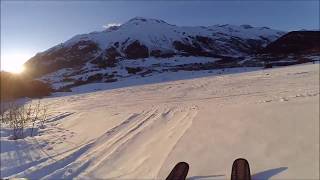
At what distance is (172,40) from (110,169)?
127 metres

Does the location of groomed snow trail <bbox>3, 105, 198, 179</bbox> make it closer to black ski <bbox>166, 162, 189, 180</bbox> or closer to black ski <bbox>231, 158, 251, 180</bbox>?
black ski <bbox>166, 162, 189, 180</bbox>

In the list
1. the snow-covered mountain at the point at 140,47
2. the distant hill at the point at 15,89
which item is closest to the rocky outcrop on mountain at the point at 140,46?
the snow-covered mountain at the point at 140,47

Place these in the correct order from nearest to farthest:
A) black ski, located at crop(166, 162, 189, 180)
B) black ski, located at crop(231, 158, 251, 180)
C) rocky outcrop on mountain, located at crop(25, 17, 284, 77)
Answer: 1. black ski, located at crop(231, 158, 251, 180)
2. black ski, located at crop(166, 162, 189, 180)
3. rocky outcrop on mountain, located at crop(25, 17, 284, 77)

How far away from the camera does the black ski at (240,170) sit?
4.65m

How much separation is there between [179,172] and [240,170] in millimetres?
823

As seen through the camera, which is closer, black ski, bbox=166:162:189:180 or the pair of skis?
the pair of skis

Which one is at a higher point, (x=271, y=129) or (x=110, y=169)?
(x=271, y=129)

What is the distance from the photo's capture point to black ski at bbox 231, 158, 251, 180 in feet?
15.3

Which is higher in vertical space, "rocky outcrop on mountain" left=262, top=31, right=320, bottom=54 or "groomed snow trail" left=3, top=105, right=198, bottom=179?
"rocky outcrop on mountain" left=262, top=31, right=320, bottom=54

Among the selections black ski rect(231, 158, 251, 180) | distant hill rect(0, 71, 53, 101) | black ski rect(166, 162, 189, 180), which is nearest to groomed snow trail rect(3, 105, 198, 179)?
black ski rect(166, 162, 189, 180)

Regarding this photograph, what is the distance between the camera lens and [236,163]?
16.3 ft

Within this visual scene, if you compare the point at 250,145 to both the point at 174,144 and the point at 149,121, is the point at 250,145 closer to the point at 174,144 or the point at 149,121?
the point at 174,144

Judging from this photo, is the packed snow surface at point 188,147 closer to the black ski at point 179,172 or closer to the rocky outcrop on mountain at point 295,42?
the black ski at point 179,172

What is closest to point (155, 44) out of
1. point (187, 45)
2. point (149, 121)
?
point (187, 45)
